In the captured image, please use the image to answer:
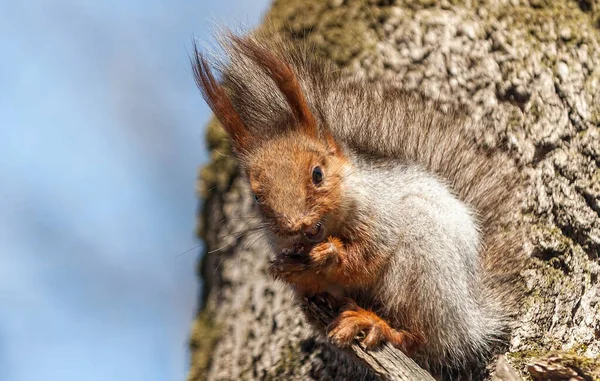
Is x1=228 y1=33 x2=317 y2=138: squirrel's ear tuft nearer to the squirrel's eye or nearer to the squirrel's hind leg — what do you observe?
the squirrel's eye

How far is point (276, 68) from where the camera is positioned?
123 inches

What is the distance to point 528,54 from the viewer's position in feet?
12.2

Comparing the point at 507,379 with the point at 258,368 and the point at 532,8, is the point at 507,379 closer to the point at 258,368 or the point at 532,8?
the point at 258,368

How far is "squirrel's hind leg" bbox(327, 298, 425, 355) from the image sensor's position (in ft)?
10.0

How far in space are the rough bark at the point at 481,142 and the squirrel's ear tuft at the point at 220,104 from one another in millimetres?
323

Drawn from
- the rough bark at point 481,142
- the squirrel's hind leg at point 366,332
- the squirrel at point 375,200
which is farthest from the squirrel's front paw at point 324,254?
the rough bark at point 481,142

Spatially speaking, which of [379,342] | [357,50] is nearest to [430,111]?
[357,50]

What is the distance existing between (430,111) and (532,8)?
2.66 ft

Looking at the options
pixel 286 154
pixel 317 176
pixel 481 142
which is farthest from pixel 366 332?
pixel 481 142

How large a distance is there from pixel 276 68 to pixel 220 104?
322 millimetres

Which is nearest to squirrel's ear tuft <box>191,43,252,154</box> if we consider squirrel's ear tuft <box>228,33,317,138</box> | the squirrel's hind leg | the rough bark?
squirrel's ear tuft <box>228,33,317,138</box>

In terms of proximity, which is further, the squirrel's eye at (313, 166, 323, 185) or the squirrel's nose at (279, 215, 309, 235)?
the squirrel's eye at (313, 166, 323, 185)

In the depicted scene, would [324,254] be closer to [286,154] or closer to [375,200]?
[375,200]

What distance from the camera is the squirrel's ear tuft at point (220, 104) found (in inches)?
129
